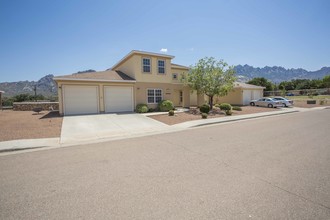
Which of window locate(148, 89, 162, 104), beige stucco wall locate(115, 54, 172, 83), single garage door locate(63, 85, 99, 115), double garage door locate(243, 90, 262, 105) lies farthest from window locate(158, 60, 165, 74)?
double garage door locate(243, 90, 262, 105)

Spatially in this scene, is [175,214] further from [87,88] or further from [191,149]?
[87,88]

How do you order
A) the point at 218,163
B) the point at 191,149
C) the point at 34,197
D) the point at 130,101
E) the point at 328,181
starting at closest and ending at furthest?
1. the point at 34,197
2. the point at 328,181
3. the point at 218,163
4. the point at 191,149
5. the point at 130,101

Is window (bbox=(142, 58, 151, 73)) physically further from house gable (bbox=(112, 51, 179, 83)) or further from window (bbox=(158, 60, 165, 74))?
window (bbox=(158, 60, 165, 74))

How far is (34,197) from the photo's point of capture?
331 cm

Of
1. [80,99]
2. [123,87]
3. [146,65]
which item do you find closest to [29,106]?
[80,99]

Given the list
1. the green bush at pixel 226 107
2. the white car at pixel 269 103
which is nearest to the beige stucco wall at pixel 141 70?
the green bush at pixel 226 107

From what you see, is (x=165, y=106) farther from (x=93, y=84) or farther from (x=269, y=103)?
(x=269, y=103)

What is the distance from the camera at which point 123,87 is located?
18375mm

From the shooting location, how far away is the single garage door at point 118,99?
696 inches

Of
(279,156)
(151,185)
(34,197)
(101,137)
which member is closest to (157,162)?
(151,185)

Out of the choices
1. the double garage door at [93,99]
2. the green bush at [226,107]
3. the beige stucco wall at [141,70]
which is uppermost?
the beige stucco wall at [141,70]

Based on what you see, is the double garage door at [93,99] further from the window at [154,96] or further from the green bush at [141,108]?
the window at [154,96]

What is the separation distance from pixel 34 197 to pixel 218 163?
4.28 m

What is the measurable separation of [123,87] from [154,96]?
12.0 ft
